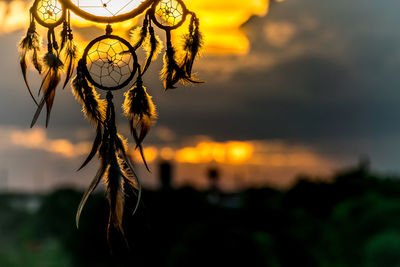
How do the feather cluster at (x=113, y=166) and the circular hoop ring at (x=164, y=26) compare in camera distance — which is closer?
the feather cluster at (x=113, y=166)

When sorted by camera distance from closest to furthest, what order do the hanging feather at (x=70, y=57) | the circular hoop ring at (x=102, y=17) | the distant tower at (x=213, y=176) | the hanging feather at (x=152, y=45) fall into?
the circular hoop ring at (x=102, y=17) → the hanging feather at (x=70, y=57) → the hanging feather at (x=152, y=45) → the distant tower at (x=213, y=176)

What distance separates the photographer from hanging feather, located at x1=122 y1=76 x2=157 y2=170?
344 centimetres

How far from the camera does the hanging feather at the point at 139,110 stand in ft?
11.3

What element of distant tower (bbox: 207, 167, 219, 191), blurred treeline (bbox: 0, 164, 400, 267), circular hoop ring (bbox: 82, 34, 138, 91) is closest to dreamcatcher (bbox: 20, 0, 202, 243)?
circular hoop ring (bbox: 82, 34, 138, 91)

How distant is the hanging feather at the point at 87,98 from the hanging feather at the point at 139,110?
15 centimetres

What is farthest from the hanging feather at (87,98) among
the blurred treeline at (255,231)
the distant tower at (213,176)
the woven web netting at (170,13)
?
the distant tower at (213,176)

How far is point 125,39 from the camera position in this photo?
3328 millimetres

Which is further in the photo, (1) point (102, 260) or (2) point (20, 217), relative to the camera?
(2) point (20, 217)

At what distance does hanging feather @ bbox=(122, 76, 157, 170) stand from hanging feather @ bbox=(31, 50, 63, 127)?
0.37 metres

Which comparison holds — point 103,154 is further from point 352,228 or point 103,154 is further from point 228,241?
point 352,228

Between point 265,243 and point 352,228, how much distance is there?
22.9ft

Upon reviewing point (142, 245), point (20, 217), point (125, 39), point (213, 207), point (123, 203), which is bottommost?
point (20, 217)

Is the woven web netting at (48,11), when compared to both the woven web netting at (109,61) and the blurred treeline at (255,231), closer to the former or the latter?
the woven web netting at (109,61)

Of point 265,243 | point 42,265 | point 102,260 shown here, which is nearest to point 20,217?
point 42,265
